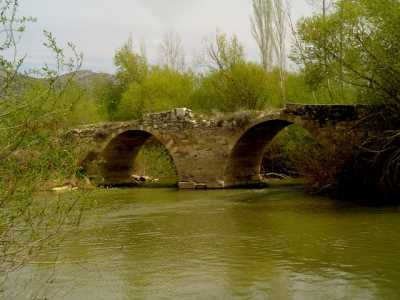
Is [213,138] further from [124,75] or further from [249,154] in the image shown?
[124,75]

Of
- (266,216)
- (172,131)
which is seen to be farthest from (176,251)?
(172,131)

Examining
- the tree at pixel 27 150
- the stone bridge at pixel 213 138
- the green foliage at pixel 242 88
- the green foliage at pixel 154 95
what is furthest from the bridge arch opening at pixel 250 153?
the tree at pixel 27 150

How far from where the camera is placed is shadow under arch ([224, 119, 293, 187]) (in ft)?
55.1

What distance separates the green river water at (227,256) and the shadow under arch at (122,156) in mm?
7990

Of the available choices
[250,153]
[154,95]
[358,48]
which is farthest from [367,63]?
[154,95]

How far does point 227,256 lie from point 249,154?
35.9ft

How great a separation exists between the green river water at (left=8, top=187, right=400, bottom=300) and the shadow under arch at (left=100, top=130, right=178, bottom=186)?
7990 millimetres

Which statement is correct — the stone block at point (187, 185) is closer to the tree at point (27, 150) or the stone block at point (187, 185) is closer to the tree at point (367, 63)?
the tree at point (367, 63)

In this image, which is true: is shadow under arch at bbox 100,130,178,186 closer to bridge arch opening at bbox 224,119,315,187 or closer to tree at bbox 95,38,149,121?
bridge arch opening at bbox 224,119,315,187

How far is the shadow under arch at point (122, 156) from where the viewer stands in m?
20.0

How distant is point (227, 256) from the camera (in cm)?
729

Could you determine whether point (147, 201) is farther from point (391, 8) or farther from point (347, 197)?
point (391, 8)

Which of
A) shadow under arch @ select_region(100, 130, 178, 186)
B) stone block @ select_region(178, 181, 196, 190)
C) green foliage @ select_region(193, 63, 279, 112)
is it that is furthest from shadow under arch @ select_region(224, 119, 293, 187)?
green foliage @ select_region(193, 63, 279, 112)

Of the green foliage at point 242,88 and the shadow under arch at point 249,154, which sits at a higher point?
the green foliage at point 242,88
